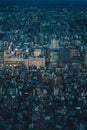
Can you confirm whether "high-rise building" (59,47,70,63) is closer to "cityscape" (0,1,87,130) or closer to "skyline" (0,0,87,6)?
"cityscape" (0,1,87,130)

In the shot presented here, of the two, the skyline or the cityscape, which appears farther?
the skyline

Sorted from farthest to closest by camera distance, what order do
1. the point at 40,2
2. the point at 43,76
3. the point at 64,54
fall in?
the point at 40,2 → the point at 64,54 → the point at 43,76

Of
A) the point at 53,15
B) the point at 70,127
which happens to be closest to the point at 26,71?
the point at 70,127

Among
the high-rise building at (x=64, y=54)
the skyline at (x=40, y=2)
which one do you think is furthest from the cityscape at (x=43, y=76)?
the skyline at (x=40, y=2)

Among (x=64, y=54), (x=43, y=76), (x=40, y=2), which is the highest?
(x=40, y=2)

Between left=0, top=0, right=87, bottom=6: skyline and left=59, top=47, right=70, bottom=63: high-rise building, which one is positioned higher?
left=0, top=0, right=87, bottom=6: skyline

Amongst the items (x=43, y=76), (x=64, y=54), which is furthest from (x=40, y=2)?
(x=43, y=76)

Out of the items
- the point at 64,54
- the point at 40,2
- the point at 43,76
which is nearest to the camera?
the point at 43,76

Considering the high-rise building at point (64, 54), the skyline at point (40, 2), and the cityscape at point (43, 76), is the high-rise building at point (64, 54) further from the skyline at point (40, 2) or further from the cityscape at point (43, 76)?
the skyline at point (40, 2)

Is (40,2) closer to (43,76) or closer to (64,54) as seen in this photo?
(64,54)

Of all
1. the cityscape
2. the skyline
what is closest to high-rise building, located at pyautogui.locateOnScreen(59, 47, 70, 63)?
the cityscape
